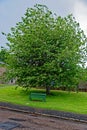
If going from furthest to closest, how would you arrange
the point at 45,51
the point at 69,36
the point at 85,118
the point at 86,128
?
the point at 69,36, the point at 45,51, the point at 85,118, the point at 86,128

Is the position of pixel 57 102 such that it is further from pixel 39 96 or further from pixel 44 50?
pixel 44 50

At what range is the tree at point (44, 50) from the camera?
28.4 m

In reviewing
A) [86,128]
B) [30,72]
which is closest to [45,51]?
[30,72]

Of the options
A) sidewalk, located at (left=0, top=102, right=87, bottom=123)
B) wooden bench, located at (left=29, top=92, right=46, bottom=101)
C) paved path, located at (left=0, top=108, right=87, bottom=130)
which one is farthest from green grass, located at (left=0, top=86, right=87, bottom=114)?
paved path, located at (left=0, top=108, right=87, bottom=130)

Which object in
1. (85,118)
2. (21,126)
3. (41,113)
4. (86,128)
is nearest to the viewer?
(21,126)

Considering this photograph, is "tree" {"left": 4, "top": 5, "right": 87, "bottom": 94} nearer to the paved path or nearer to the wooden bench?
the wooden bench

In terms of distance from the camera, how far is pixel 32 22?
30719mm

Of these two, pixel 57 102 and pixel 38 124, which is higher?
pixel 57 102

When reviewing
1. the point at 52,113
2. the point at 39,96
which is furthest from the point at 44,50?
the point at 52,113

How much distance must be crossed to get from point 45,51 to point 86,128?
14564 millimetres

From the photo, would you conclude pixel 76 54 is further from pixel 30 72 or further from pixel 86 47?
pixel 30 72

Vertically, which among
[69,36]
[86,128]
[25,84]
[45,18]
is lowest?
[86,128]

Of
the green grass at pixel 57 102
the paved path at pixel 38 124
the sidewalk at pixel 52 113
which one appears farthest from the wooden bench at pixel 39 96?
the paved path at pixel 38 124

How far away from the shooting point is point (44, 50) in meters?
28.5
